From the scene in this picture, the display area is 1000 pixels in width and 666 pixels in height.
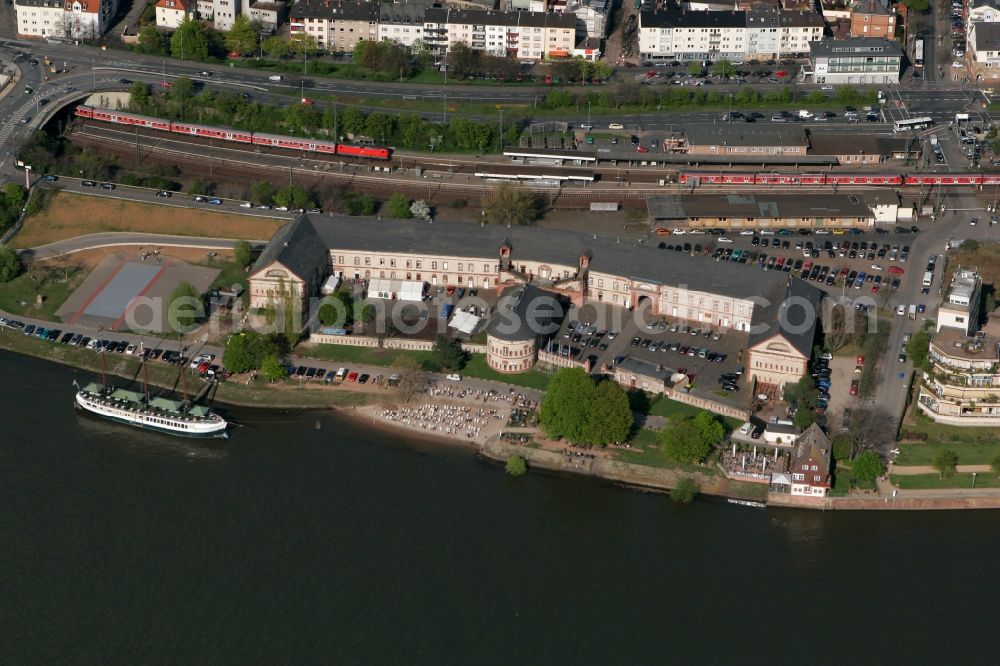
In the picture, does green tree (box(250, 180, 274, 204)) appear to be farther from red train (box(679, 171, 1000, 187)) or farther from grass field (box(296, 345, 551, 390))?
red train (box(679, 171, 1000, 187))

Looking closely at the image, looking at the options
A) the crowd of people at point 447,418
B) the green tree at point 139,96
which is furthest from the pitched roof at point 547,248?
the green tree at point 139,96

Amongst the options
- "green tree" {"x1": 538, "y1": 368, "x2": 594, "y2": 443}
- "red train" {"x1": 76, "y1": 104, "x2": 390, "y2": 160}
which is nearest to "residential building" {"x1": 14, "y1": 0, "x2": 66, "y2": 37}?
"red train" {"x1": 76, "y1": 104, "x2": 390, "y2": 160}

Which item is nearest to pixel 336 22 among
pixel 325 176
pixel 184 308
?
pixel 325 176

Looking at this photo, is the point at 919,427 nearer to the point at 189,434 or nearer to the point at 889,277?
the point at 889,277

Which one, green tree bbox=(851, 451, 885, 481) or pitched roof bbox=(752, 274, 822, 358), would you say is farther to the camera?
pitched roof bbox=(752, 274, 822, 358)

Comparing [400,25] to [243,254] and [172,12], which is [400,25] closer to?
[172,12]

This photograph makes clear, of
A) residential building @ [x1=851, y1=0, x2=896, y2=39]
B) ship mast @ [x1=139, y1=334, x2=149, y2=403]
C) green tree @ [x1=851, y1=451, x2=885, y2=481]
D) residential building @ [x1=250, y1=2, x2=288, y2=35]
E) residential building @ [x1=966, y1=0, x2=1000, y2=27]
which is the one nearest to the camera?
green tree @ [x1=851, y1=451, x2=885, y2=481]

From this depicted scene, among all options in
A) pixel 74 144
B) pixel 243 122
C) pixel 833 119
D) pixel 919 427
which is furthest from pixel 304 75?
pixel 919 427
